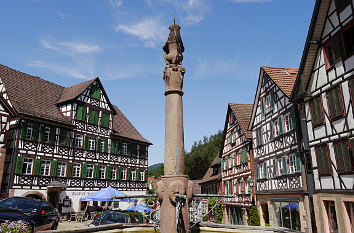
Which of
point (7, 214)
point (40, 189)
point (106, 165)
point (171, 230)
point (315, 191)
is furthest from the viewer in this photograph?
point (106, 165)

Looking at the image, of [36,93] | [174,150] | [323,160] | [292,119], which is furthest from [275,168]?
[36,93]

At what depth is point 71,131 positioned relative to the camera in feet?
88.3

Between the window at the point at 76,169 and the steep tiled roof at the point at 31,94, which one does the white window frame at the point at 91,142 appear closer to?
the window at the point at 76,169

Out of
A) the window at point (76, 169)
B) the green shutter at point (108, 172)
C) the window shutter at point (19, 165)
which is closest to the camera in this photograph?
the window shutter at point (19, 165)

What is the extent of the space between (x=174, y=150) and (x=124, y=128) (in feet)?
92.1

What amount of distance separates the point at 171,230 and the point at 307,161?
11.2 metres

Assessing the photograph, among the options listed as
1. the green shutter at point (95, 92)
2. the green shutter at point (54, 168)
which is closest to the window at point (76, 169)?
the green shutter at point (54, 168)

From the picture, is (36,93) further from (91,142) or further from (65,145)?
(91,142)

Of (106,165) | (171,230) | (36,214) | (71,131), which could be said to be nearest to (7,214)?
(36,214)

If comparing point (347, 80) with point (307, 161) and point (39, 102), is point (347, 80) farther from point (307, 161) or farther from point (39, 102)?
point (39, 102)

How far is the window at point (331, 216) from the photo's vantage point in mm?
13258

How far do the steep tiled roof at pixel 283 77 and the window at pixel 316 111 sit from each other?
2970 mm

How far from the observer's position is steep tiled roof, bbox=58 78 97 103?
27891mm

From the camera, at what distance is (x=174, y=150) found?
749cm
